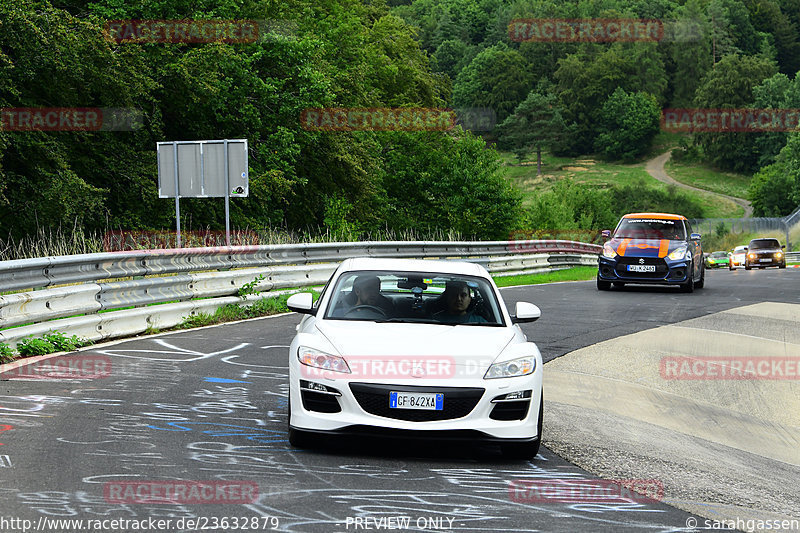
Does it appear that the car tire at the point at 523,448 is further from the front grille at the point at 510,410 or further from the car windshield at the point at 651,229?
the car windshield at the point at 651,229

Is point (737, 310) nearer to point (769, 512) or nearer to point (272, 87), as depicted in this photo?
point (769, 512)

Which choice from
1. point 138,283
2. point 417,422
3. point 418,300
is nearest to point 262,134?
point 138,283

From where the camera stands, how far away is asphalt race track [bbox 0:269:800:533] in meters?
4.93

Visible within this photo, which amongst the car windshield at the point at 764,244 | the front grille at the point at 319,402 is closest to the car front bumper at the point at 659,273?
the front grille at the point at 319,402

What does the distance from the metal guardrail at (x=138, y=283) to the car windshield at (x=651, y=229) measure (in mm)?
6768

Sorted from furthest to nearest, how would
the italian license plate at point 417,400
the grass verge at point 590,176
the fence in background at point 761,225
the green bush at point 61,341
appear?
the grass verge at point 590,176
the fence in background at point 761,225
the green bush at point 61,341
the italian license plate at point 417,400

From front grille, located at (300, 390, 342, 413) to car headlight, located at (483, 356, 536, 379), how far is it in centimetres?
98

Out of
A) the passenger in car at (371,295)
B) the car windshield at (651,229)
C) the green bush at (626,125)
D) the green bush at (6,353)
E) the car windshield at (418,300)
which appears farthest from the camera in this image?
the green bush at (626,125)

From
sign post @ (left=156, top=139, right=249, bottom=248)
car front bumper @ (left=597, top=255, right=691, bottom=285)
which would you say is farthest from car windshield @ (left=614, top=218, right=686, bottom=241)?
sign post @ (left=156, top=139, right=249, bottom=248)

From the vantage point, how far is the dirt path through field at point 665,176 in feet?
416

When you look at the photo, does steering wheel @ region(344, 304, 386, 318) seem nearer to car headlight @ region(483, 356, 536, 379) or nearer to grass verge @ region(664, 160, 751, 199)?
car headlight @ region(483, 356, 536, 379)

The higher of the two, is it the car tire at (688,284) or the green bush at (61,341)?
the green bush at (61,341)

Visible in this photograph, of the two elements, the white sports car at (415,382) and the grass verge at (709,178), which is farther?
the grass verge at (709,178)

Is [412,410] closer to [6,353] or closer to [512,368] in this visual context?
[512,368]
